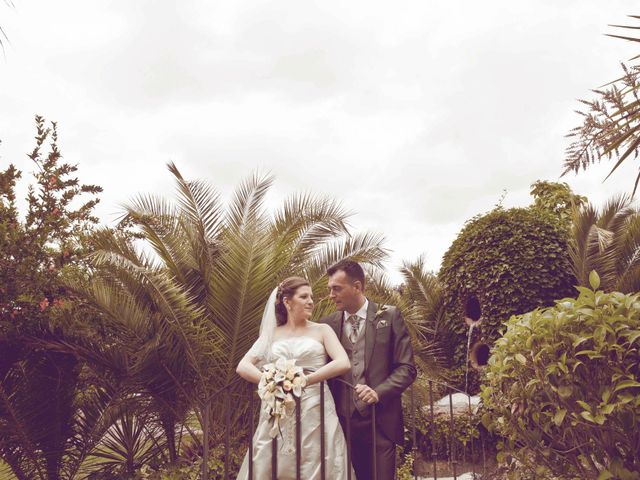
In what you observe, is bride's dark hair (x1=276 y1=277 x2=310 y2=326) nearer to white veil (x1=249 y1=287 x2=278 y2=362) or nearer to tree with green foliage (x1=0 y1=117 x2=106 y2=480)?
white veil (x1=249 y1=287 x2=278 y2=362)

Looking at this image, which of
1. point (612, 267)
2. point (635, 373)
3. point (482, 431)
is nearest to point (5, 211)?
point (635, 373)

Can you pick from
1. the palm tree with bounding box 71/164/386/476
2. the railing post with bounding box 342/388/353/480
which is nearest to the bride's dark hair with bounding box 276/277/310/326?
the railing post with bounding box 342/388/353/480

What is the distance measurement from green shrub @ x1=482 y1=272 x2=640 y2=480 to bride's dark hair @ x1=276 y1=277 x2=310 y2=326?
4.80 feet

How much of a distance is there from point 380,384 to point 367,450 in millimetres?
472

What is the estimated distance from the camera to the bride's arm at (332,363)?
428cm

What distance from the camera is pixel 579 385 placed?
4.13 meters

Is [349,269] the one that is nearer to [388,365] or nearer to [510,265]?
[388,365]

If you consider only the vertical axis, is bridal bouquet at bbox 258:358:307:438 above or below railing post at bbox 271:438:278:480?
above

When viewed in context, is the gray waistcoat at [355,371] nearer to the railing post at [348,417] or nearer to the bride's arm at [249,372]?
the railing post at [348,417]

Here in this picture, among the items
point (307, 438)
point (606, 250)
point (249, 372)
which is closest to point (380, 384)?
point (307, 438)

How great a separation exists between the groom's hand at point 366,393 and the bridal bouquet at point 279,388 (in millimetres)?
350

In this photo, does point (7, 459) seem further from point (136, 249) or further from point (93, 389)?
point (136, 249)

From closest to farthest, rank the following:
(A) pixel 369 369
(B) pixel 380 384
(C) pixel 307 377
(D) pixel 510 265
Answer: (C) pixel 307 377, (B) pixel 380 384, (A) pixel 369 369, (D) pixel 510 265

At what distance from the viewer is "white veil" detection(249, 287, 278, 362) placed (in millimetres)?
4695
